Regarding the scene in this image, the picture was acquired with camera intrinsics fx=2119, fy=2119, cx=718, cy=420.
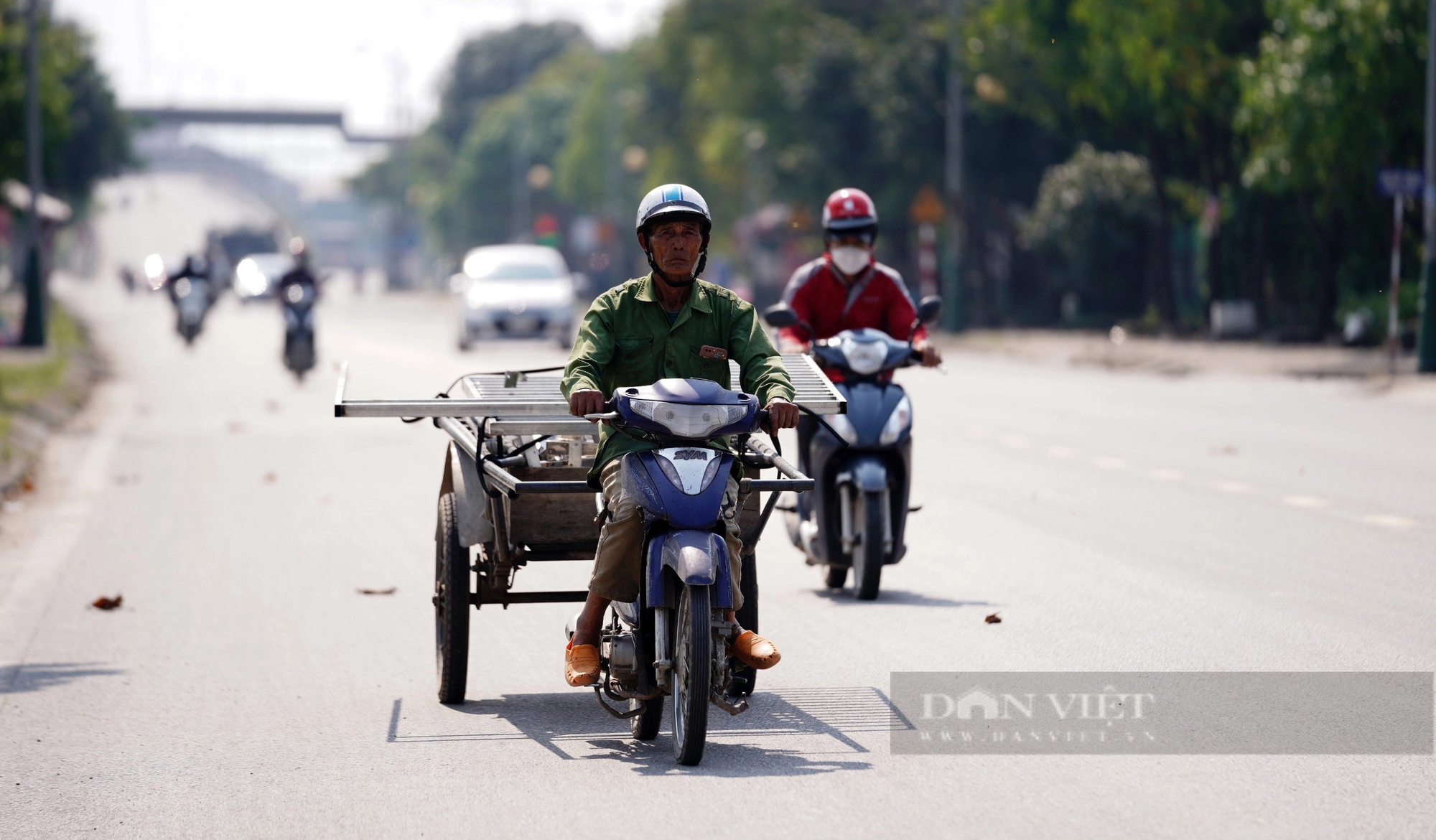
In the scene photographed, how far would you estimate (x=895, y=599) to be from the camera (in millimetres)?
9586

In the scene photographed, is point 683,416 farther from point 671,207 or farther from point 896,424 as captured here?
point 896,424

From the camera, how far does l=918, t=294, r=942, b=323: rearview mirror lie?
9570 mm

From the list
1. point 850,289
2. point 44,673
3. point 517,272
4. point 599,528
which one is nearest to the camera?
point 599,528

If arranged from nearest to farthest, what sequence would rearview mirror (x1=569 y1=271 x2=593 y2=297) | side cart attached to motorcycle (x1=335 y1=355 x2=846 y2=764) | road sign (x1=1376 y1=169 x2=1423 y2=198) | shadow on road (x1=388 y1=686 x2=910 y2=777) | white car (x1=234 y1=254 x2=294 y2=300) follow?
side cart attached to motorcycle (x1=335 y1=355 x2=846 y2=764) → shadow on road (x1=388 y1=686 x2=910 y2=777) → road sign (x1=1376 y1=169 x2=1423 y2=198) → white car (x1=234 y1=254 x2=294 y2=300) → rearview mirror (x1=569 y1=271 x2=593 y2=297)

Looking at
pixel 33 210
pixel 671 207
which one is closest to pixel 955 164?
pixel 33 210

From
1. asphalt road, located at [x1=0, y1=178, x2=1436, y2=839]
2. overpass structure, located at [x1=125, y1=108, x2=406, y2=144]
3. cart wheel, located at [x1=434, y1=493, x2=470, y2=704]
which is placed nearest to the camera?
asphalt road, located at [x1=0, y1=178, x2=1436, y2=839]

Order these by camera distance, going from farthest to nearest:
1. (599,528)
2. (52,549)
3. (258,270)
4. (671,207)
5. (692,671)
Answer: (258,270) < (52,549) < (599,528) < (671,207) < (692,671)

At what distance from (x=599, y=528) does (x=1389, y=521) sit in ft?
21.3

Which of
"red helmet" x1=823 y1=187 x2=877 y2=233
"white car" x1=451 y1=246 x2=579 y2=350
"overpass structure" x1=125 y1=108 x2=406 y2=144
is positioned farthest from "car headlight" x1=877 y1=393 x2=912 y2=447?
"overpass structure" x1=125 y1=108 x2=406 y2=144

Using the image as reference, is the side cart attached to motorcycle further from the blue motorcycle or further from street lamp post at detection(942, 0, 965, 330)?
street lamp post at detection(942, 0, 965, 330)

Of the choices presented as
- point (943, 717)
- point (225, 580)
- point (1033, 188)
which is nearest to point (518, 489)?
point (943, 717)

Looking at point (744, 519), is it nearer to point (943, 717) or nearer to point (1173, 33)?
point (943, 717)

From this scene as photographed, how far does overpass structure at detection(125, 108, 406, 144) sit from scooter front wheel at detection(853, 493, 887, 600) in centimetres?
13463

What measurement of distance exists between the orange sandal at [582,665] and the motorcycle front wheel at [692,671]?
0.28 m
